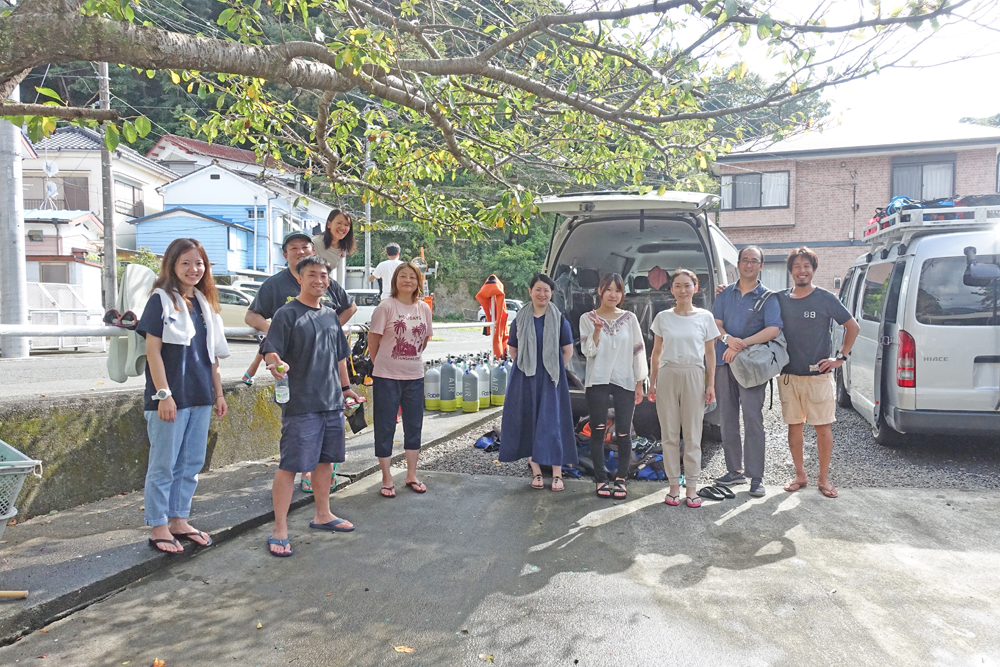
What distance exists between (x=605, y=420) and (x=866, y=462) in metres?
2.90

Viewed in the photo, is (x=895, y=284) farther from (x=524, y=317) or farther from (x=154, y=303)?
(x=154, y=303)

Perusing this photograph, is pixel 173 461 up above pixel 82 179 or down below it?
below

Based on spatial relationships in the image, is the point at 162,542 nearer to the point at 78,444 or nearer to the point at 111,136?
the point at 78,444

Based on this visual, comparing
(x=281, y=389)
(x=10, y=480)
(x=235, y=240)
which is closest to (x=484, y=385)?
(x=281, y=389)

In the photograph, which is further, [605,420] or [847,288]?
[847,288]

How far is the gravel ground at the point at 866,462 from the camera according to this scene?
19.3 feet

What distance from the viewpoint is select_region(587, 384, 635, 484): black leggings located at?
17.7 feet

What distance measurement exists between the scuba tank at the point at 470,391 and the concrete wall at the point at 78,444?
14.1 ft

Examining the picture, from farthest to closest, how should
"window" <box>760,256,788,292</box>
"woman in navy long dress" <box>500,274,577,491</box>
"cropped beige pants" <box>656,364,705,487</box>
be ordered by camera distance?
"window" <box>760,256,788,292</box>, "woman in navy long dress" <box>500,274,577,491</box>, "cropped beige pants" <box>656,364,705,487</box>

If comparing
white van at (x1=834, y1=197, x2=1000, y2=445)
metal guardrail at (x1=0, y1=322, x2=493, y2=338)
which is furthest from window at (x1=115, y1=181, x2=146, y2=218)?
white van at (x1=834, y1=197, x2=1000, y2=445)

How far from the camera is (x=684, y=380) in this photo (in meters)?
5.22

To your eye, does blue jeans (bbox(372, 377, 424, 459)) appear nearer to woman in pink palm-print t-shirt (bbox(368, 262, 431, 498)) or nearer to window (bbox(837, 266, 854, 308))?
woman in pink palm-print t-shirt (bbox(368, 262, 431, 498))

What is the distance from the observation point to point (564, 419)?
18.4 feet

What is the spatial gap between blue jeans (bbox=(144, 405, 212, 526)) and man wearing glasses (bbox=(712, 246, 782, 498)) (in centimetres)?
388
